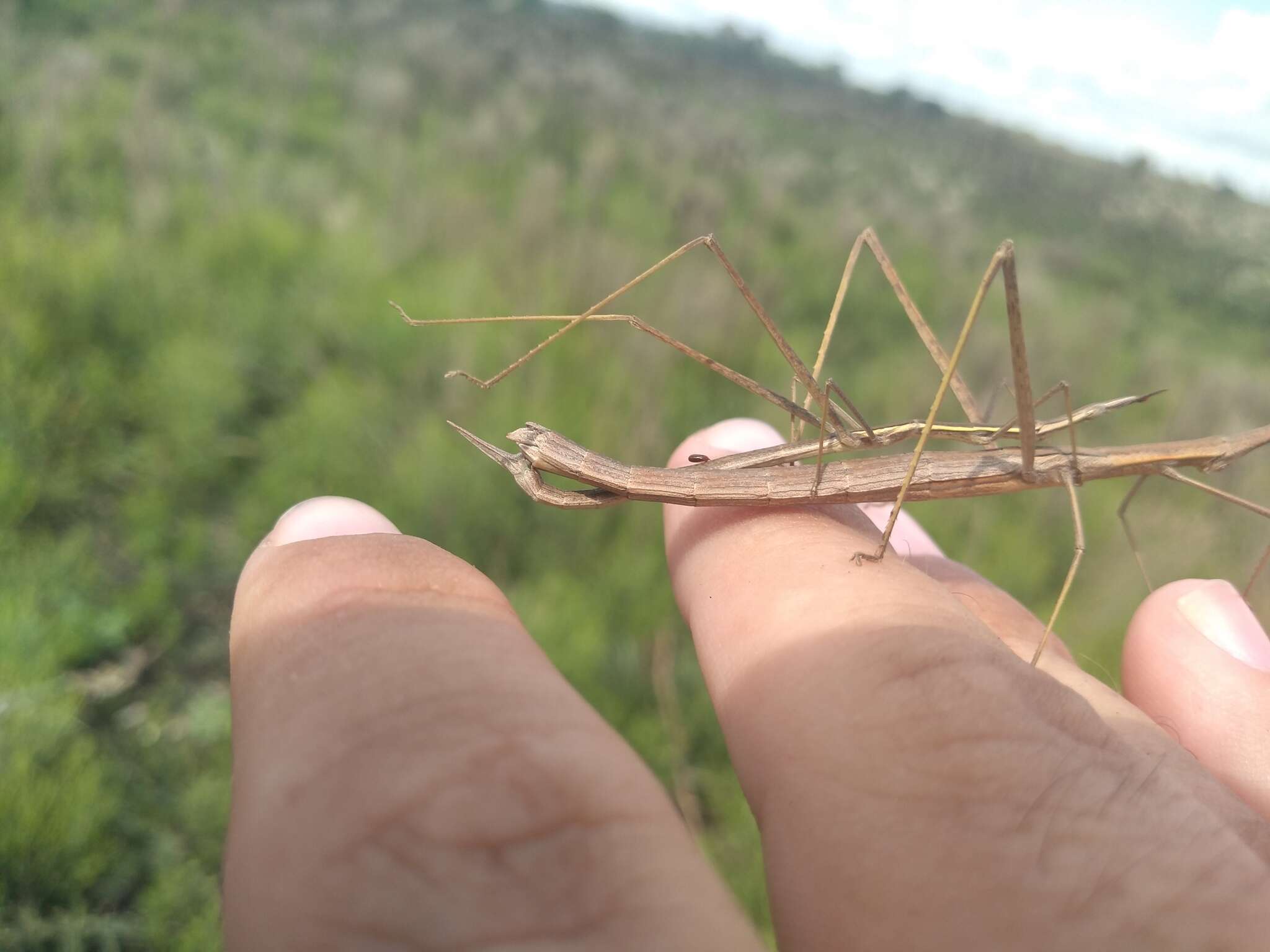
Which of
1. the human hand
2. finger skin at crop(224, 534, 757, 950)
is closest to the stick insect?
the human hand

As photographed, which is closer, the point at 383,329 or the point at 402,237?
the point at 383,329

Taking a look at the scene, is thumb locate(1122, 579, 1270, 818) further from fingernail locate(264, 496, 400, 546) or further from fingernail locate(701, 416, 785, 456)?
fingernail locate(264, 496, 400, 546)

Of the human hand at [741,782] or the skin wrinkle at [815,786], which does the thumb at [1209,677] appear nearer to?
the human hand at [741,782]

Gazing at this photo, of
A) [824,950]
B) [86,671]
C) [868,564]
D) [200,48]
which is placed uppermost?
[200,48]

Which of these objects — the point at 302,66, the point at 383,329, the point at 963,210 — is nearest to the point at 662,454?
the point at 383,329

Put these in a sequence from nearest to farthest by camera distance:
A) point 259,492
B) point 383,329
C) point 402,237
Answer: point 259,492, point 383,329, point 402,237

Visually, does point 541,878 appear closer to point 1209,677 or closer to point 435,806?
point 435,806

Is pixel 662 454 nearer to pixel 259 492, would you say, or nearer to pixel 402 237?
pixel 259 492

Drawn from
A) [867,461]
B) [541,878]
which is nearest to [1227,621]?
[867,461]
